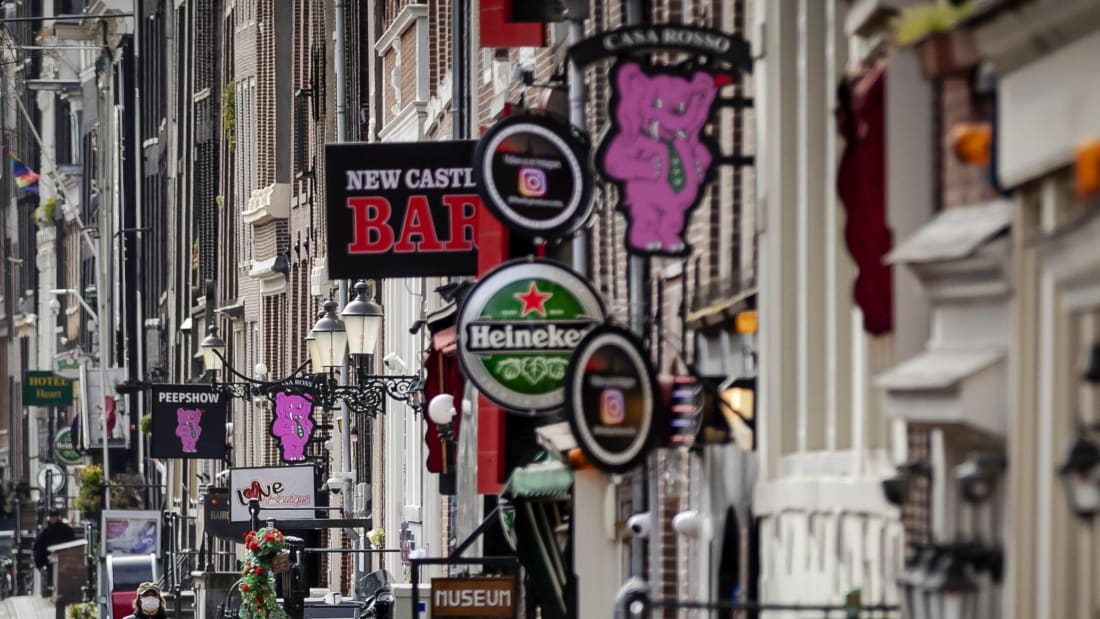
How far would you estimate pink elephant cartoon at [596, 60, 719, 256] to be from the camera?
12.4m

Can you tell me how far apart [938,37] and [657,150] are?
11.6ft

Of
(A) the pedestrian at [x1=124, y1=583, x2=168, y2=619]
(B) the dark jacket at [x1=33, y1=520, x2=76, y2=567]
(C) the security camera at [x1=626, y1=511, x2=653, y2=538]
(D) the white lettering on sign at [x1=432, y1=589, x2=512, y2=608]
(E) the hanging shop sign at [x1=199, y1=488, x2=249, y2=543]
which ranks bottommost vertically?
(B) the dark jacket at [x1=33, y1=520, x2=76, y2=567]

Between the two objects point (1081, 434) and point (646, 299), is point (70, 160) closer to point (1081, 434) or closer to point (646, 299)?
point (646, 299)

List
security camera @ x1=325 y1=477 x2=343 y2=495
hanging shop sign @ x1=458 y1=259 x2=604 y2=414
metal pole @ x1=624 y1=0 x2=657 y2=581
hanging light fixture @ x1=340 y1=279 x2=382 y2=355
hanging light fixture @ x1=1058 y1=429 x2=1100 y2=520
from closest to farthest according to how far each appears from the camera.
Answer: hanging light fixture @ x1=1058 y1=429 x2=1100 y2=520
metal pole @ x1=624 y1=0 x2=657 y2=581
hanging shop sign @ x1=458 y1=259 x2=604 y2=414
hanging light fixture @ x1=340 y1=279 x2=382 y2=355
security camera @ x1=325 y1=477 x2=343 y2=495

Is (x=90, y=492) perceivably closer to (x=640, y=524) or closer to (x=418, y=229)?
(x=418, y=229)

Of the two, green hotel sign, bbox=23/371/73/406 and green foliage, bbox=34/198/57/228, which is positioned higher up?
green foliage, bbox=34/198/57/228

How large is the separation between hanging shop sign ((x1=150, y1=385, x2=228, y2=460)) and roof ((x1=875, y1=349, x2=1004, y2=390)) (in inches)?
1242

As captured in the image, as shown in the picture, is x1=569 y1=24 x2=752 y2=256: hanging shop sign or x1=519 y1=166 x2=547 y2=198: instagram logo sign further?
x1=519 y1=166 x2=547 y2=198: instagram logo sign

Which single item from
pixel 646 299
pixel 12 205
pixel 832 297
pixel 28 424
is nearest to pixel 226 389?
pixel 646 299

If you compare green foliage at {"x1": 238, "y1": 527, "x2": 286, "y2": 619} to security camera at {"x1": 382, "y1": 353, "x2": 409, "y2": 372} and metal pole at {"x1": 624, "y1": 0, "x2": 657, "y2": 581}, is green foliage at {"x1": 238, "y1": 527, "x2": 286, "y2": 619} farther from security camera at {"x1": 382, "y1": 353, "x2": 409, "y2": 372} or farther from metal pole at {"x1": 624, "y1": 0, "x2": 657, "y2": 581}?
metal pole at {"x1": 624, "y1": 0, "x2": 657, "y2": 581}

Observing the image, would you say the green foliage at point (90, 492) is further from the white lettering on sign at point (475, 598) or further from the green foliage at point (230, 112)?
the white lettering on sign at point (475, 598)

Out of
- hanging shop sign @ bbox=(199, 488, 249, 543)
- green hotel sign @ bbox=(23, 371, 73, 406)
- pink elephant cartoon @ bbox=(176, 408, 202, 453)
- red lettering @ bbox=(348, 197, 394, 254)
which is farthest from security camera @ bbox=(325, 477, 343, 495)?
green hotel sign @ bbox=(23, 371, 73, 406)

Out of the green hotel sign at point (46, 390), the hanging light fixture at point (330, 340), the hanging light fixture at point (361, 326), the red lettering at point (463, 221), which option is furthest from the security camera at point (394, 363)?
the green hotel sign at point (46, 390)

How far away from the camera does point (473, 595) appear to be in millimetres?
19641
